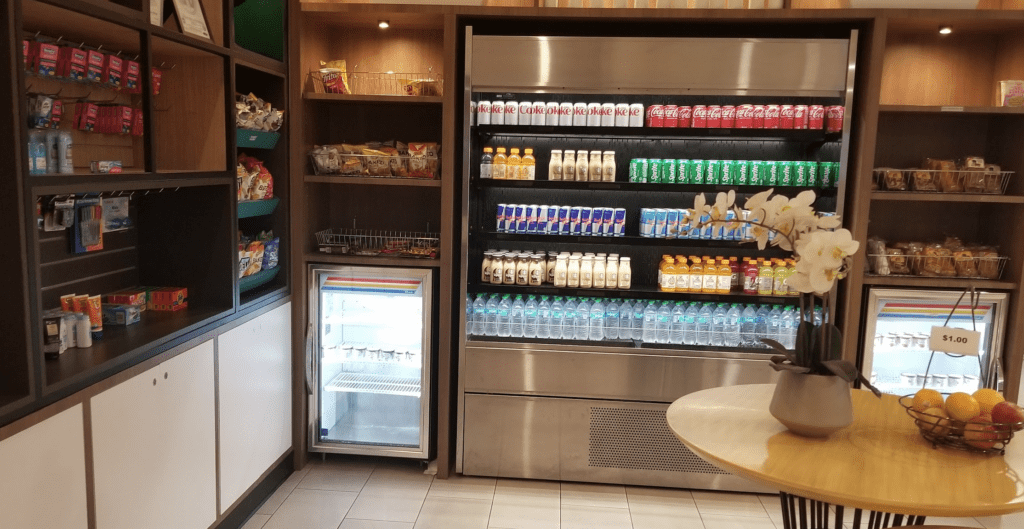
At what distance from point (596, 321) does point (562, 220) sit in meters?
0.63

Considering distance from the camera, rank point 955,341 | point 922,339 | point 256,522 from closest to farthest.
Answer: point 955,341, point 256,522, point 922,339

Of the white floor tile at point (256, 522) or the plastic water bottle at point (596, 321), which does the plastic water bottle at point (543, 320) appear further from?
the white floor tile at point (256, 522)

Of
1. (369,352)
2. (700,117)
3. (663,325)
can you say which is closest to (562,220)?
(663,325)

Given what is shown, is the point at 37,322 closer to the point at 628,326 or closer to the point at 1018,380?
the point at 628,326

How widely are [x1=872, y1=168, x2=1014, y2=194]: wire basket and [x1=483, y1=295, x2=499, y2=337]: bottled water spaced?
7.38ft

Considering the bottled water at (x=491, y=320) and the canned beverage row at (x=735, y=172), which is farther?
the bottled water at (x=491, y=320)

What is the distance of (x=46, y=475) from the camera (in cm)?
225

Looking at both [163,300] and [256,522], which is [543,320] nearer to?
[256,522]

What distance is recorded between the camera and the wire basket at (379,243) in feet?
14.2

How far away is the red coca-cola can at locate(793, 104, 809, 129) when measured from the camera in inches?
159

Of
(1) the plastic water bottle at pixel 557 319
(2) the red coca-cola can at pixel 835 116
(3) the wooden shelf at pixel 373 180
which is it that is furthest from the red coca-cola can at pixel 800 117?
(3) the wooden shelf at pixel 373 180

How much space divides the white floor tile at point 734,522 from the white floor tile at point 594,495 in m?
0.44

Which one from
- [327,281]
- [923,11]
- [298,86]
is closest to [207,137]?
[298,86]

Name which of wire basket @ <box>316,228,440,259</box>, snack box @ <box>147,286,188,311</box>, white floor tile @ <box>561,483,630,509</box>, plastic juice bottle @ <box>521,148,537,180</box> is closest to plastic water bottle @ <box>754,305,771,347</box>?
white floor tile @ <box>561,483,630,509</box>
